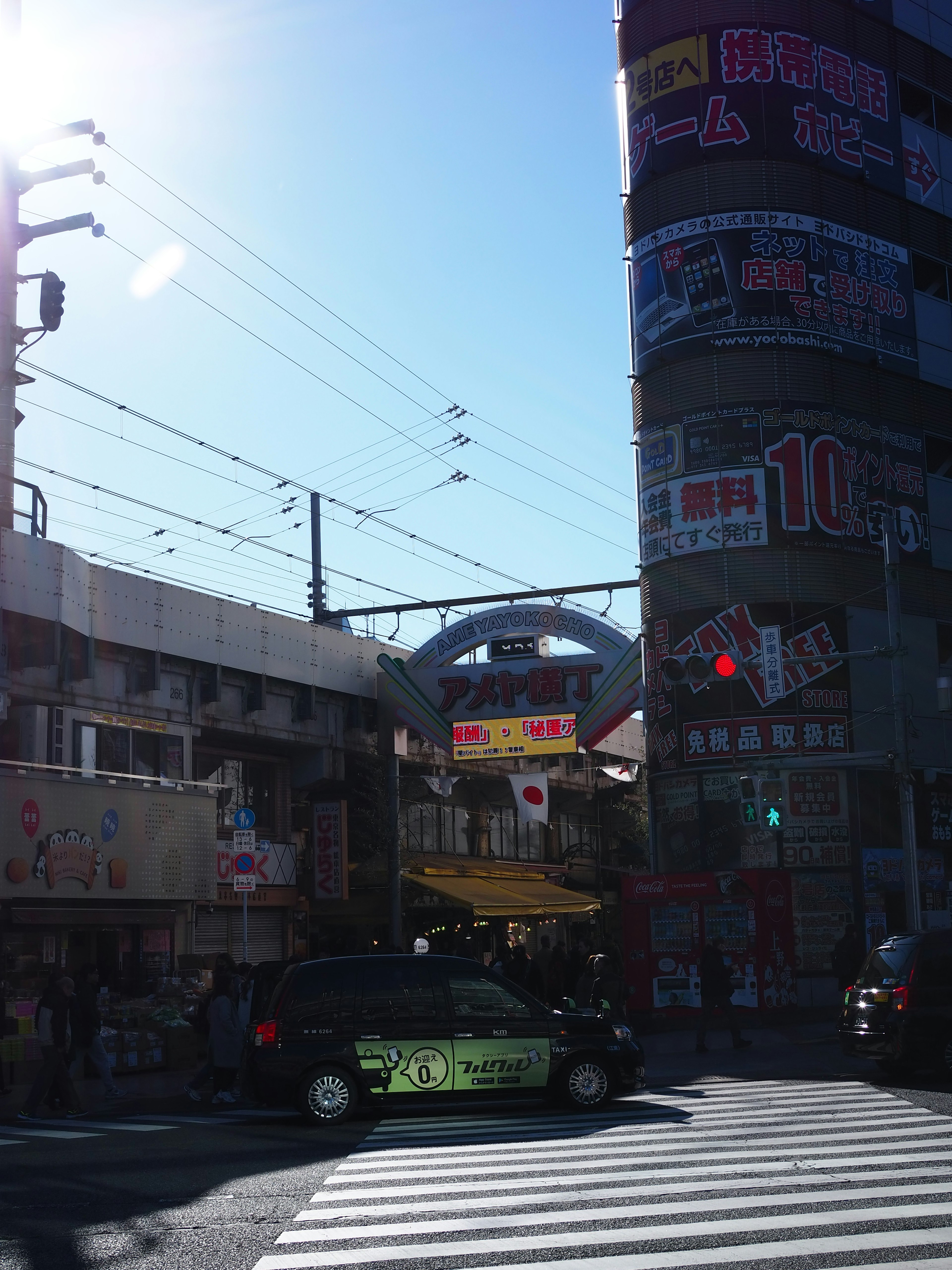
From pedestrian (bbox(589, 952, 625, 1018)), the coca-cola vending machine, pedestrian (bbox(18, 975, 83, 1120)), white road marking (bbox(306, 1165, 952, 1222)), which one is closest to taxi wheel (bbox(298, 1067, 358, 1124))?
pedestrian (bbox(18, 975, 83, 1120))

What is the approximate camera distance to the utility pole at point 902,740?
23016 millimetres

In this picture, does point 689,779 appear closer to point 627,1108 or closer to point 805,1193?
point 627,1108

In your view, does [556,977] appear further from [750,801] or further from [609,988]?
[609,988]

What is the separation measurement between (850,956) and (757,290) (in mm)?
16355

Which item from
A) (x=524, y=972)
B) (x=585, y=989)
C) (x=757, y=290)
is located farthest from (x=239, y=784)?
(x=757, y=290)

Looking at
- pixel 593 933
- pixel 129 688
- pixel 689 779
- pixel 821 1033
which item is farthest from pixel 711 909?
pixel 593 933

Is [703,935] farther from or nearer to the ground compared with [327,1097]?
farther from the ground

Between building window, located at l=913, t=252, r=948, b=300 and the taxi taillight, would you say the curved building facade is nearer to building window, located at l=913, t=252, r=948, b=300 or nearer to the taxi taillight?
building window, located at l=913, t=252, r=948, b=300

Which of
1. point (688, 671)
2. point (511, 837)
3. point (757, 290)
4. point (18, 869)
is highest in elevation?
point (757, 290)

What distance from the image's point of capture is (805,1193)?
9500 mm

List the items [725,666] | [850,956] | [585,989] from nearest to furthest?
[585,989] → [725,666] → [850,956]

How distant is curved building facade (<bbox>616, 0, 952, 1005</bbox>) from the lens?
105 ft

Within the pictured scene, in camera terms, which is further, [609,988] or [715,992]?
[715,992]

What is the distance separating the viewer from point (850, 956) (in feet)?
83.6
